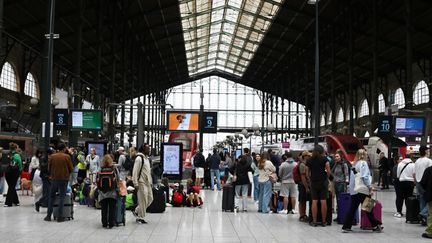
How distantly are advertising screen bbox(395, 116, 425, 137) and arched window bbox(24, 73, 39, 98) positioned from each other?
30128 mm

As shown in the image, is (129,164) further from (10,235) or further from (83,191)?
(10,235)

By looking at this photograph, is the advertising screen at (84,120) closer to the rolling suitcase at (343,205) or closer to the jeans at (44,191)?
the jeans at (44,191)

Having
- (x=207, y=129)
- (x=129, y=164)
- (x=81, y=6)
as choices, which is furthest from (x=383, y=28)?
(x=129, y=164)

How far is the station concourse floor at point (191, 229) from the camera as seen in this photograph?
10766 mm

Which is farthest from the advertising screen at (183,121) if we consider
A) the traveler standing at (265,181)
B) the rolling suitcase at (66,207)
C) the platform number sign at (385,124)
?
the rolling suitcase at (66,207)

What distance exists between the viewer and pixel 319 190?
1305cm

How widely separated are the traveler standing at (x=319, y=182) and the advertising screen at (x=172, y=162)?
1033 centimetres

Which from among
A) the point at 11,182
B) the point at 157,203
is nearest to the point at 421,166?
the point at 157,203

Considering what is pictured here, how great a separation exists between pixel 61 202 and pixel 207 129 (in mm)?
18801

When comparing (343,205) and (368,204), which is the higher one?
(368,204)

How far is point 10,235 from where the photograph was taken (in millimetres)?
10664

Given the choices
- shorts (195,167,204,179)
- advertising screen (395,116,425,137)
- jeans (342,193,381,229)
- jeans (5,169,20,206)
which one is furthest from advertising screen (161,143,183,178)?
advertising screen (395,116,425,137)

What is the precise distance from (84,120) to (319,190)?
1738cm

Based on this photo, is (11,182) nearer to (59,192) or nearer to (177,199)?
(59,192)
